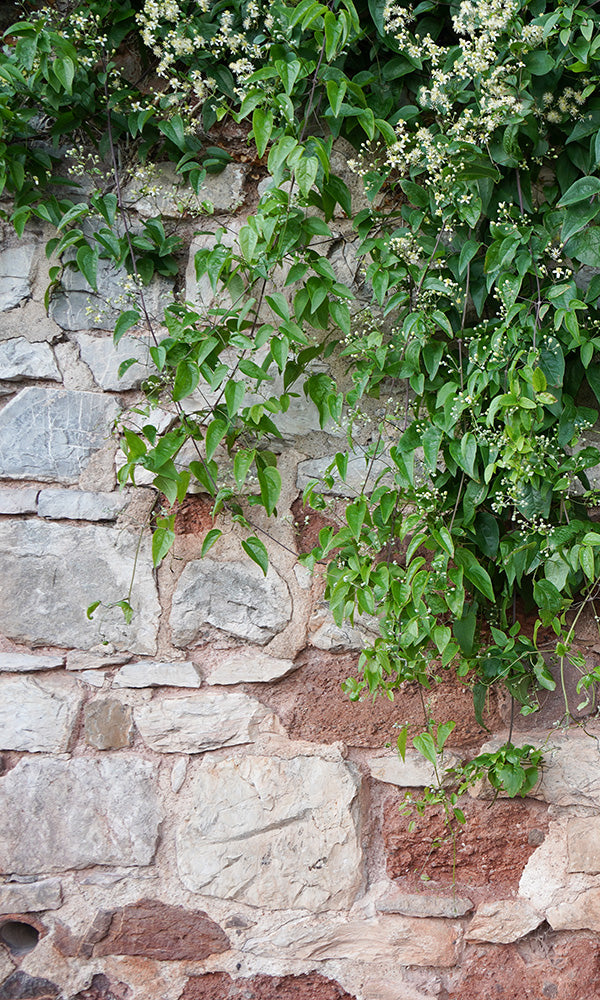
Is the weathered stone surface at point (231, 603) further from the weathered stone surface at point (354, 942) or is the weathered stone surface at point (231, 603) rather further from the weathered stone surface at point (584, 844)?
the weathered stone surface at point (584, 844)

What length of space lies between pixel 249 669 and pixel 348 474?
0.45 meters

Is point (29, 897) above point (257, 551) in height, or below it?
below

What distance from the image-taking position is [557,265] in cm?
144

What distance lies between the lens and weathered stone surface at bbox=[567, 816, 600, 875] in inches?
54.4

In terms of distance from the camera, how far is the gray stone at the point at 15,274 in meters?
1.52

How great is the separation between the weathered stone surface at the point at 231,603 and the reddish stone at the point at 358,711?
5.1 inches

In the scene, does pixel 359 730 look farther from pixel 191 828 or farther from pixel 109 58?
pixel 109 58

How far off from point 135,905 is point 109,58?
1733 mm

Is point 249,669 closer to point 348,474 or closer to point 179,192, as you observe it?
point 348,474

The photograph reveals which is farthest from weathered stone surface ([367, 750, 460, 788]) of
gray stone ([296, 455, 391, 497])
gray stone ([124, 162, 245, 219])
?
gray stone ([124, 162, 245, 219])

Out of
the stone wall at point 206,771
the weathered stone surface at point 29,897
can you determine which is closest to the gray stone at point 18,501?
the stone wall at point 206,771

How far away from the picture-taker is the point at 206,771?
56.3 inches

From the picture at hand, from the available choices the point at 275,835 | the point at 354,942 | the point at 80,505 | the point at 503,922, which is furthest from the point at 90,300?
the point at 503,922

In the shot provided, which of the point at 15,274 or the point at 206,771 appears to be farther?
the point at 15,274
